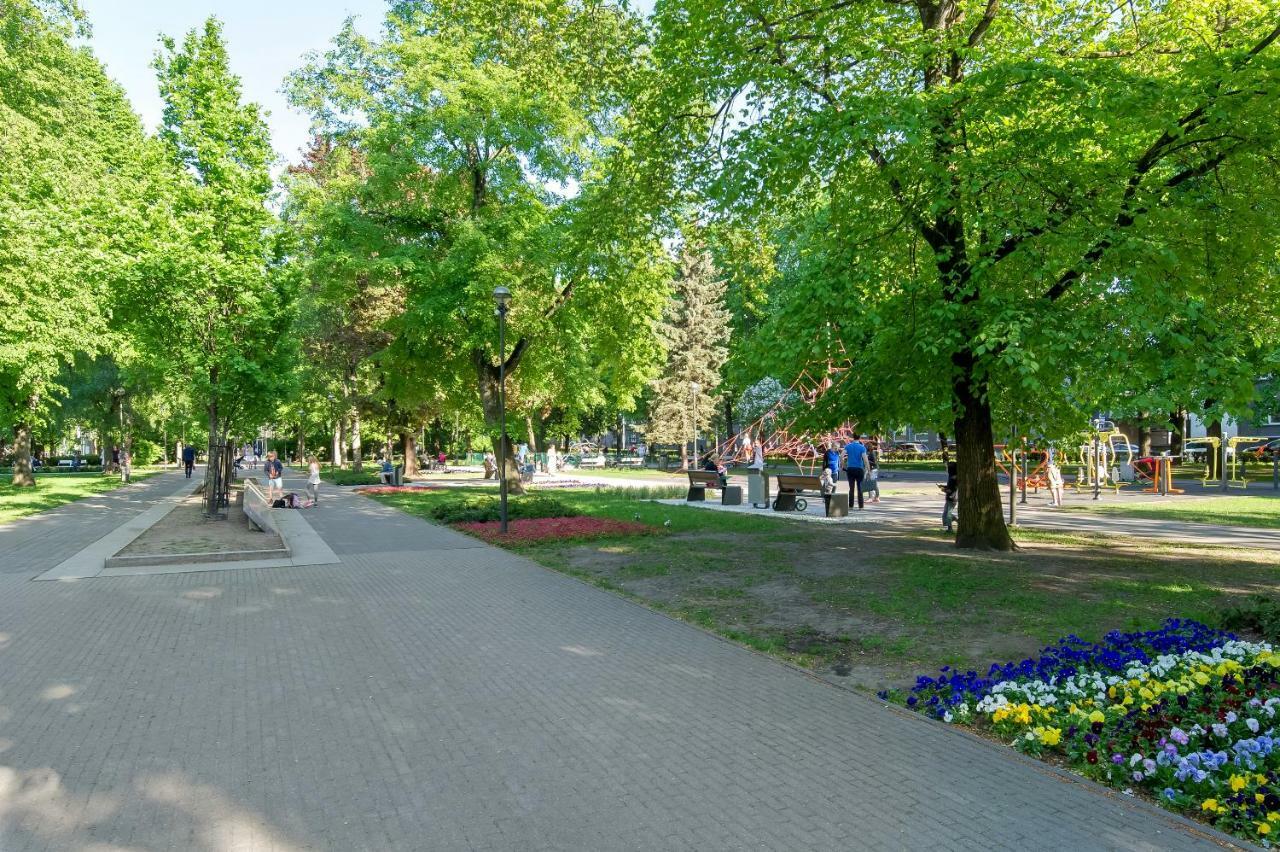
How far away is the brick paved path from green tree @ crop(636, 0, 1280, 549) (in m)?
4.78

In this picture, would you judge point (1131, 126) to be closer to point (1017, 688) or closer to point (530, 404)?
point (1017, 688)

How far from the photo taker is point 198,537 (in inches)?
593

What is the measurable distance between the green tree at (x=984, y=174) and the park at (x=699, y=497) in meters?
0.07

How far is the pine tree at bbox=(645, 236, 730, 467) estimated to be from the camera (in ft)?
153

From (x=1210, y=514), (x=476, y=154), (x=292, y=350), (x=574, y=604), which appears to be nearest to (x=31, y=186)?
(x=292, y=350)

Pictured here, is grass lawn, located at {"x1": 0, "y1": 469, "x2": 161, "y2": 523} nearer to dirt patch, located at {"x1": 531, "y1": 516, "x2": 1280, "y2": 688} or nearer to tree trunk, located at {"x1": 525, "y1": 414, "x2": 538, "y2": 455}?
dirt patch, located at {"x1": 531, "y1": 516, "x2": 1280, "y2": 688}

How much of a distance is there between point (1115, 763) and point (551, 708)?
343 cm

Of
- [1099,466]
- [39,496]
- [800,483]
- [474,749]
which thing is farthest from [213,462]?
[1099,466]

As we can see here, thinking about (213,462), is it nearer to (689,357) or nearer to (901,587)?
(901,587)

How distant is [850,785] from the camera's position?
4270 millimetres

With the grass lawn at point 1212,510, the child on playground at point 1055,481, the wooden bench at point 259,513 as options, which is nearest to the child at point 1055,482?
the child on playground at point 1055,481

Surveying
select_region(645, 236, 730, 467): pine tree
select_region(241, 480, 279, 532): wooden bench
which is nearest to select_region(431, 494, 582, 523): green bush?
select_region(241, 480, 279, 532): wooden bench

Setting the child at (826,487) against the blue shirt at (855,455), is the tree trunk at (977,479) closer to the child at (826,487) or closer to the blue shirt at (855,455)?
the child at (826,487)

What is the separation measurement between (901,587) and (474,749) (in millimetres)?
6267
